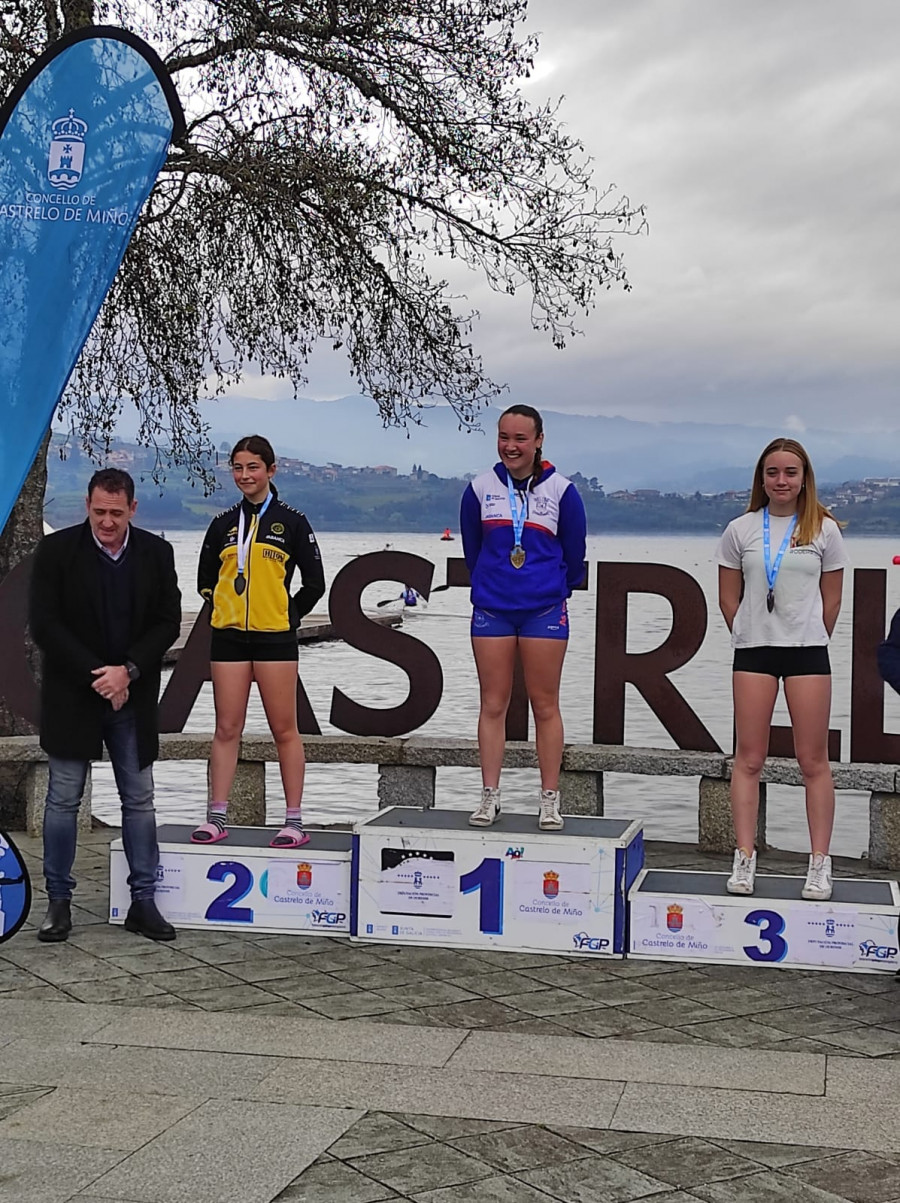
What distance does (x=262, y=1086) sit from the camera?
4406 millimetres

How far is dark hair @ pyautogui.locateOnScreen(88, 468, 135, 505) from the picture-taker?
6141mm

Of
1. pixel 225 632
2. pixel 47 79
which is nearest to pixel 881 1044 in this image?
pixel 225 632

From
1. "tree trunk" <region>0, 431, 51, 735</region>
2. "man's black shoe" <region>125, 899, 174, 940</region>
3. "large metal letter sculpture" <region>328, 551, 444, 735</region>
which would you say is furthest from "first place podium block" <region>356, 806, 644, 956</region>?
"tree trunk" <region>0, 431, 51, 735</region>

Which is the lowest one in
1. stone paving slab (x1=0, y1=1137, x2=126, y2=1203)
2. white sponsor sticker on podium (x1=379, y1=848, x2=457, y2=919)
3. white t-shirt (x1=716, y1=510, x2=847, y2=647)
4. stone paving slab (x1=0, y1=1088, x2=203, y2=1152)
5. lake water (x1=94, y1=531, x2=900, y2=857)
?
lake water (x1=94, y1=531, x2=900, y2=857)

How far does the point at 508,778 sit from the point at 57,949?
33.4ft

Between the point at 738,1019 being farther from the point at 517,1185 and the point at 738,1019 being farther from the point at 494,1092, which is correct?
the point at 517,1185

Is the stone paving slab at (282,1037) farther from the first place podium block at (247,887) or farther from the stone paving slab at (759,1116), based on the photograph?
the first place podium block at (247,887)

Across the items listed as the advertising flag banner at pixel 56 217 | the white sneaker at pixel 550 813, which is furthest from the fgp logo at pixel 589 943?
the advertising flag banner at pixel 56 217

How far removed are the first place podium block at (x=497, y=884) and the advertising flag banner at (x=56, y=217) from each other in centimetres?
225

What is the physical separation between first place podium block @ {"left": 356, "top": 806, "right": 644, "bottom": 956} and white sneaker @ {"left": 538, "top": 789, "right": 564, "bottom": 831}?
0.17 ft

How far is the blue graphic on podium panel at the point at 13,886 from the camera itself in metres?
6.03

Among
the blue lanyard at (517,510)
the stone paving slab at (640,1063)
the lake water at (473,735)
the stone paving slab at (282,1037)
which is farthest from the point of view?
the lake water at (473,735)

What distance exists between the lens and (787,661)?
19.7ft

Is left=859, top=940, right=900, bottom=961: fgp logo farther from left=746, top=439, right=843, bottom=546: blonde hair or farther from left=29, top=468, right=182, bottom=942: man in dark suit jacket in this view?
left=29, top=468, right=182, bottom=942: man in dark suit jacket
